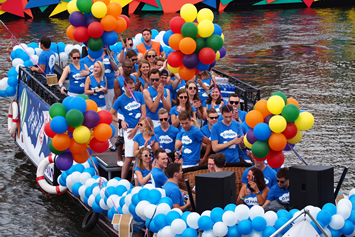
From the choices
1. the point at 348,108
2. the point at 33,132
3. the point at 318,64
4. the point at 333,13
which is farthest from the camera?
the point at 333,13

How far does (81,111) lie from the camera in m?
9.43

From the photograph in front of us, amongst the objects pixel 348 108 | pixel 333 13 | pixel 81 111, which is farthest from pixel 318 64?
pixel 81 111

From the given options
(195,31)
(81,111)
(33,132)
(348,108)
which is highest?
(195,31)

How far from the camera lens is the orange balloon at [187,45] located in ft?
34.9

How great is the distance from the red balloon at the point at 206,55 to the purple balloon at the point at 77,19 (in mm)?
2156

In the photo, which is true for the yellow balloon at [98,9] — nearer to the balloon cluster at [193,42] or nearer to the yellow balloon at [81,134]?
the balloon cluster at [193,42]

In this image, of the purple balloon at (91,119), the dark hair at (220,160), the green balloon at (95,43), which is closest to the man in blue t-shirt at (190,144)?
the dark hair at (220,160)

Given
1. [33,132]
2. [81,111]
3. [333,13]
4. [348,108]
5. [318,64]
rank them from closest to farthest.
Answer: [81,111] → [33,132] → [348,108] → [318,64] → [333,13]

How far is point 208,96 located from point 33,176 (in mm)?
4115

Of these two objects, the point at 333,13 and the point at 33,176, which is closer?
the point at 33,176

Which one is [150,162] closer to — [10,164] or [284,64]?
[10,164]

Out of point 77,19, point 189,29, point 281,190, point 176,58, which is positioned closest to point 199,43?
point 189,29

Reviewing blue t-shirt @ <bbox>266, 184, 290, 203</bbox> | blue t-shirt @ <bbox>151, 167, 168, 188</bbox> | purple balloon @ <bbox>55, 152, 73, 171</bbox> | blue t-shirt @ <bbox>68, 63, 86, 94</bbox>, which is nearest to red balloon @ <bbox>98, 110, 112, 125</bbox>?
purple balloon @ <bbox>55, 152, 73, 171</bbox>

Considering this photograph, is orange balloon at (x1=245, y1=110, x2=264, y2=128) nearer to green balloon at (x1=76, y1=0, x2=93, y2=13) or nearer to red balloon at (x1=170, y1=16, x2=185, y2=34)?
red balloon at (x1=170, y1=16, x2=185, y2=34)
